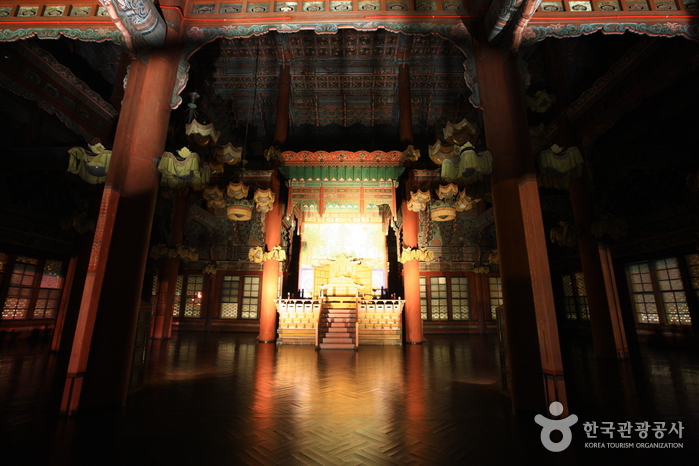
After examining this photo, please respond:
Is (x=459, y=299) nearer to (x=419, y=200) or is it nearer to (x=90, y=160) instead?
(x=419, y=200)

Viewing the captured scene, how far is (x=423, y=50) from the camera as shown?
1109cm

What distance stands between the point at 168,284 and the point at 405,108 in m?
10.2

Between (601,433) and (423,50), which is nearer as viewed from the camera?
(601,433)

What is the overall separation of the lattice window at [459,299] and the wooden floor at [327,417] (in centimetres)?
798

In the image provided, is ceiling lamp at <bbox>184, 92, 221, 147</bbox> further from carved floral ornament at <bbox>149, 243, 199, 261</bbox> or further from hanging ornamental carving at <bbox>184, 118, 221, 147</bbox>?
carved floral ornament at <bbox>149, 243, 199, 261</bbox>

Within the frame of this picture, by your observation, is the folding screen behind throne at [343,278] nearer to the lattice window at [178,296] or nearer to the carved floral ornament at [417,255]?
the carved floral ornament at [417,255]

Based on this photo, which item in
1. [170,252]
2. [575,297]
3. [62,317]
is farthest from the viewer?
[575,297]

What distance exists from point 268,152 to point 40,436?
8145 millimetres

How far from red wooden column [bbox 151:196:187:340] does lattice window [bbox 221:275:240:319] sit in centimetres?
302

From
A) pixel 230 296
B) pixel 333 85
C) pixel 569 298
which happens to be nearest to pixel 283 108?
Result: pixel 333 85

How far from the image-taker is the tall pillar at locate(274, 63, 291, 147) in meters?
10.2

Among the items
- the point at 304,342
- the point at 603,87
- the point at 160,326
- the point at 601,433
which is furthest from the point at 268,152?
the point at 601,433

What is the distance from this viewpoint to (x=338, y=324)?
934 centimetres

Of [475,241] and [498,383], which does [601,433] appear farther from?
[475,241]
